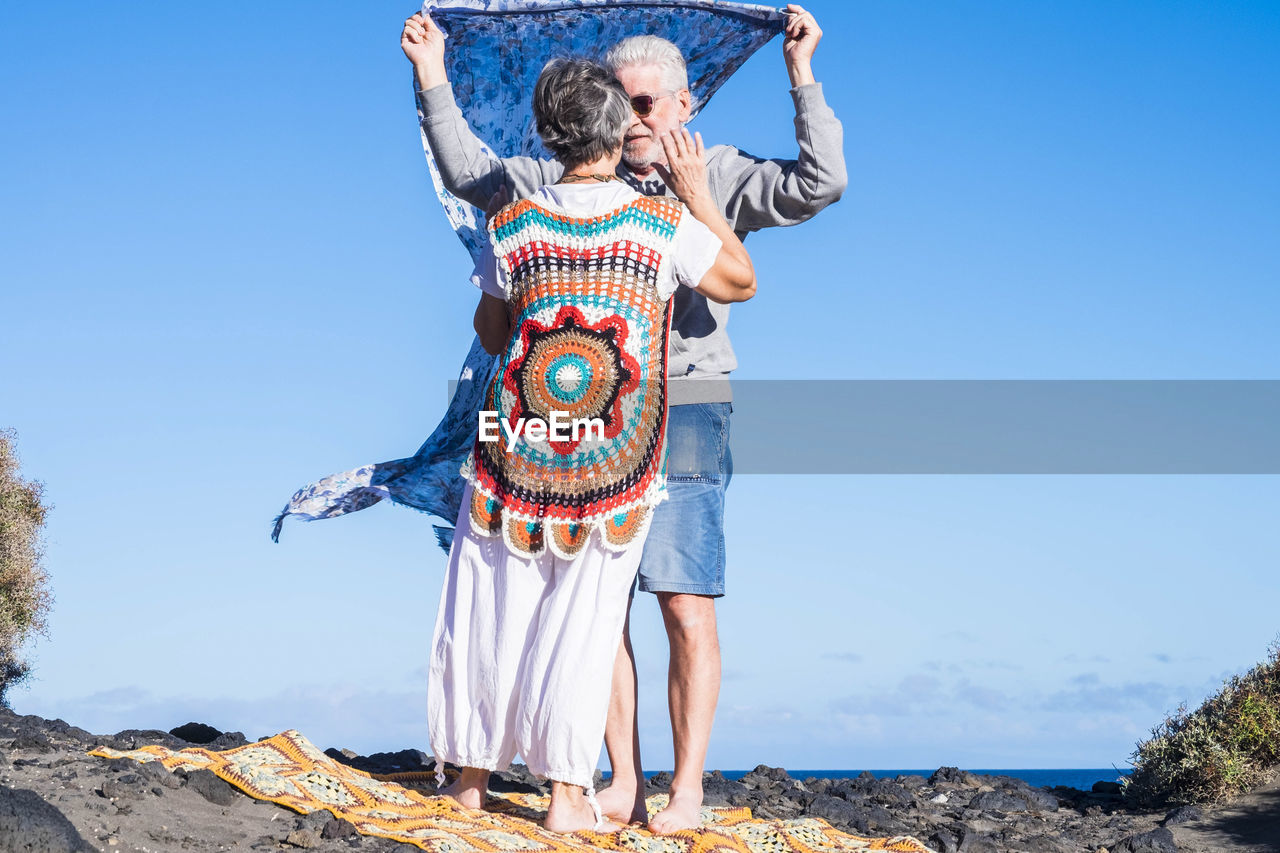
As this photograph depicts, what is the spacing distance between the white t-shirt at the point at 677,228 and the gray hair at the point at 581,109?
0.14 meters

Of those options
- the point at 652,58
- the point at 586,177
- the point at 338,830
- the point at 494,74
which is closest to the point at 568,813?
the point at 338,830

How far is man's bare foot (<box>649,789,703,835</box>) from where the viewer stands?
4.30 m

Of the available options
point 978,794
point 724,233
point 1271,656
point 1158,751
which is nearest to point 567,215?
point 724,233

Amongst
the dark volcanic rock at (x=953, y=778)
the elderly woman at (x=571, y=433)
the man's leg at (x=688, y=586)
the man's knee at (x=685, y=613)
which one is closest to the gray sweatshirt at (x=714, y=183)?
the man's leg at (x=688, y=586)

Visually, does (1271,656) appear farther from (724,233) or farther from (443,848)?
(443,848)

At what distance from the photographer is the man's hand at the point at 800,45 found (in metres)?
4.59

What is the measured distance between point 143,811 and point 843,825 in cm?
330

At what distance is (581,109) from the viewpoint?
4.03 meters

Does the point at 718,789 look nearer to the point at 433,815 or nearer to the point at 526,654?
the point at 433,815

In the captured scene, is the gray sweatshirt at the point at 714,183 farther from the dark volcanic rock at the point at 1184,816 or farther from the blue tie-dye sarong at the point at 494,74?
the dark volcanic rock at the point at 1184,816

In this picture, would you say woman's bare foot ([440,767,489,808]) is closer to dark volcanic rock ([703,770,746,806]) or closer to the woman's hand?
dark volcanic rock ([703,770,746,806])

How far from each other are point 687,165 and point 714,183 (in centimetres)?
55

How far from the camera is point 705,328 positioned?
15.2ft
